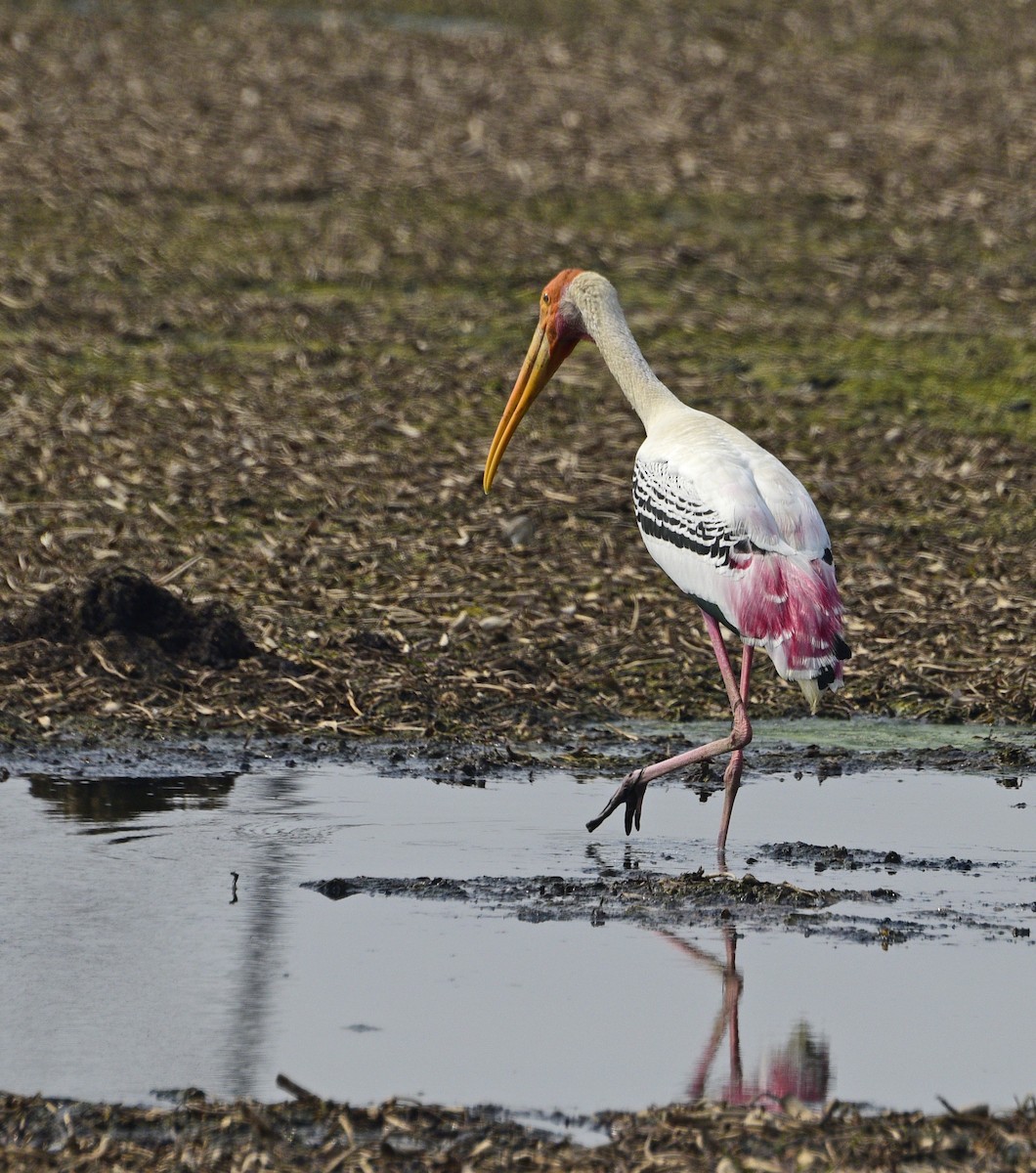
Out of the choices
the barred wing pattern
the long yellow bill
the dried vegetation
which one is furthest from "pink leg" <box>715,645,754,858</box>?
the long yellow bill

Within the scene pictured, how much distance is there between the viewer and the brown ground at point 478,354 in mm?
10172

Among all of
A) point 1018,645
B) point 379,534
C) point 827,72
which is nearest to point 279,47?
point 827,72

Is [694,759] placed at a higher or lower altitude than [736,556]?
lower

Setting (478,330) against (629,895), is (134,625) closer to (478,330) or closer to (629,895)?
(629,895)

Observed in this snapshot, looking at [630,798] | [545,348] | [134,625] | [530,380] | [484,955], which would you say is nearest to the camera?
[484,955]

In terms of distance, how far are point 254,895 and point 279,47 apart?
1902 cm

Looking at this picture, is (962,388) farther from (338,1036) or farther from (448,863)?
(338,1036)

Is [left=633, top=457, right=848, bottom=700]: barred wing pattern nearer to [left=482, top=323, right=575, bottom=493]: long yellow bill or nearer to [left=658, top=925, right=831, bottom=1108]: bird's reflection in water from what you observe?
[left=482, top=323, right=575, bottom=493]: long yellow bill

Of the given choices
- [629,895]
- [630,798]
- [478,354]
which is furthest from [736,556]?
[478,354]

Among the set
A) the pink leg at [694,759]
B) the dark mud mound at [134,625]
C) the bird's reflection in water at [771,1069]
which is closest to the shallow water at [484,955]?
the bird's reflection in water at [771,1069]

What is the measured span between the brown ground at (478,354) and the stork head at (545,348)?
964 millimetres

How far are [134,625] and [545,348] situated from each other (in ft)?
7.98

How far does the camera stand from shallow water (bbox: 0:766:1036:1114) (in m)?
5.68

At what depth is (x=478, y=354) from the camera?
15977 millimetres
